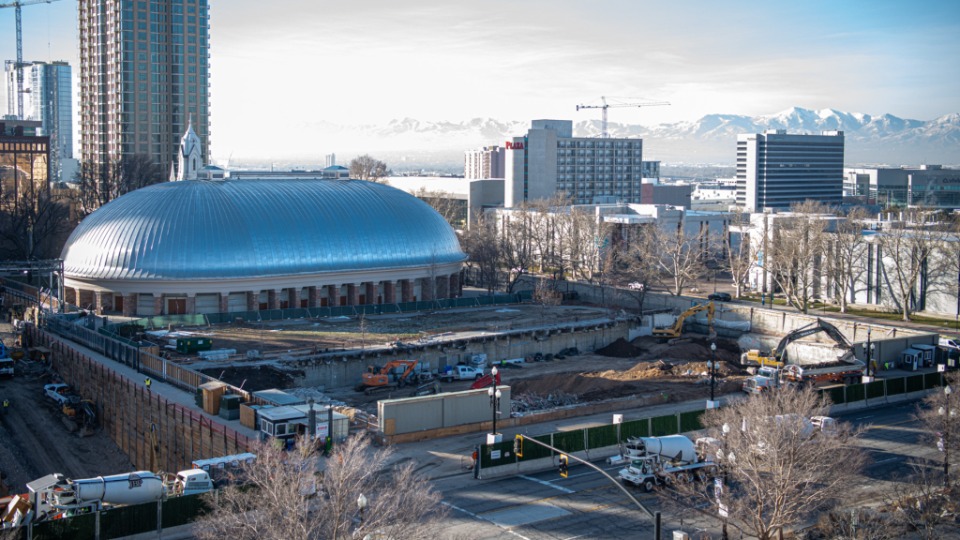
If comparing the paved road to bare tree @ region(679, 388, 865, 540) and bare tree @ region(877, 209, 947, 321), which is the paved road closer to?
bare tree @ region(679, 388, 865, 540)

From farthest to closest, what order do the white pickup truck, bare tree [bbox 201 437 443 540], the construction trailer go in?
1. the white pickup truck
2. the construction trailer
3. bare tree [bbox 201 437 443 540]

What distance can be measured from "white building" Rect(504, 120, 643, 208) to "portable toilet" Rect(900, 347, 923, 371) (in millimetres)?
101826

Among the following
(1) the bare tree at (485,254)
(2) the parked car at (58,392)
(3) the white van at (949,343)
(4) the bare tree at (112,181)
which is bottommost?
(2) the parked car at (58,392)

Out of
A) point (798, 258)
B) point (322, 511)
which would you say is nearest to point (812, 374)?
point (798, 258)

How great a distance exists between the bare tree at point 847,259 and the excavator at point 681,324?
14.5 metres

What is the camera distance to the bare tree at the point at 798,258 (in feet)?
307

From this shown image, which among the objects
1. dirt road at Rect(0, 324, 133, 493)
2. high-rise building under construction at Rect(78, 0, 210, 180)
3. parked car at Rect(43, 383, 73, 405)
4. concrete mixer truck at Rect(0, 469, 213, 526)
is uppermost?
high-rise building under construction at Rect(78, 0, 210, 180)

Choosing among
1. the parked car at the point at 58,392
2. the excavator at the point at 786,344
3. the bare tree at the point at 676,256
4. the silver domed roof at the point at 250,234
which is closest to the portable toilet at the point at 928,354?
the excavator at the point at 786,344

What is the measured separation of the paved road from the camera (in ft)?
112

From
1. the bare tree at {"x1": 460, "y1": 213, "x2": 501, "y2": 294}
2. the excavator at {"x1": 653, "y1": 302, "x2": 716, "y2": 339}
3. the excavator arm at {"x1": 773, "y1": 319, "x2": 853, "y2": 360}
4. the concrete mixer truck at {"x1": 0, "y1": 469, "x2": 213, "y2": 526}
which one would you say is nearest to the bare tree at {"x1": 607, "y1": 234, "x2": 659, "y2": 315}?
the excavator at {"x1": 653, "y1": 302, "x2": 716, "y2": 339}

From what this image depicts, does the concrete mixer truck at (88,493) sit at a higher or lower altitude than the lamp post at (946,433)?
lower

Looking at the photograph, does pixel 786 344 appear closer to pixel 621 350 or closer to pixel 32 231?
pixel 621 350

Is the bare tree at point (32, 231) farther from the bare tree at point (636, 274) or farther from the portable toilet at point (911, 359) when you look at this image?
the portable toilet at point (911, 359)

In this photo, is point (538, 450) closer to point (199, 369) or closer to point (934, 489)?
point (934, 489)
